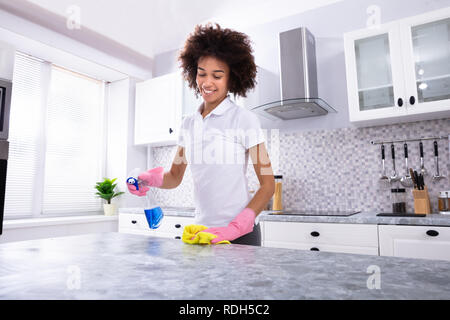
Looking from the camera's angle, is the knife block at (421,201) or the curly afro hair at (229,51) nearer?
the curly afro hair at (229,51)

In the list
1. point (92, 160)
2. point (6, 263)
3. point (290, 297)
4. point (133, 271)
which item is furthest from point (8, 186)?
point (290, 297)

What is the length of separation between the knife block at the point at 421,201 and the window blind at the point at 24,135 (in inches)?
120

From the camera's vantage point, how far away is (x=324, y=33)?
2695 millimetres

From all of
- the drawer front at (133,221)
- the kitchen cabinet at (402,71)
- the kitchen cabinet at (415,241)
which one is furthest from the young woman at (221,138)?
the drawer front at (133,221)

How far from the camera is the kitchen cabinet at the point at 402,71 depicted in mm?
2014

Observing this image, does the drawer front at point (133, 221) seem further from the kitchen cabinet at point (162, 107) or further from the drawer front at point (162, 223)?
the kitchen cabinet at point (162, 107)

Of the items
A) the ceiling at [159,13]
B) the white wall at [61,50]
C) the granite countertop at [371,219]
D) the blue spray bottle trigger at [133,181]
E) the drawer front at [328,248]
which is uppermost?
the ceiling at [159,13]

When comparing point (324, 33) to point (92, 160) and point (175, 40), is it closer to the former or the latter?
point (175, 40)

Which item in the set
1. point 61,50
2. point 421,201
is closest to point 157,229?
point 61,50

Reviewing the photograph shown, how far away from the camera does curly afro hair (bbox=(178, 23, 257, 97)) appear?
1.29m

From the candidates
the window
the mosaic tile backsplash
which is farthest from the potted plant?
the mosaic tile backsplash

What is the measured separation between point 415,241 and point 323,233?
477 millimetres

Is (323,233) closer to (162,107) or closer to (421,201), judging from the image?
(421,201)

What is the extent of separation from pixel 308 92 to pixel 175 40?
188cm
